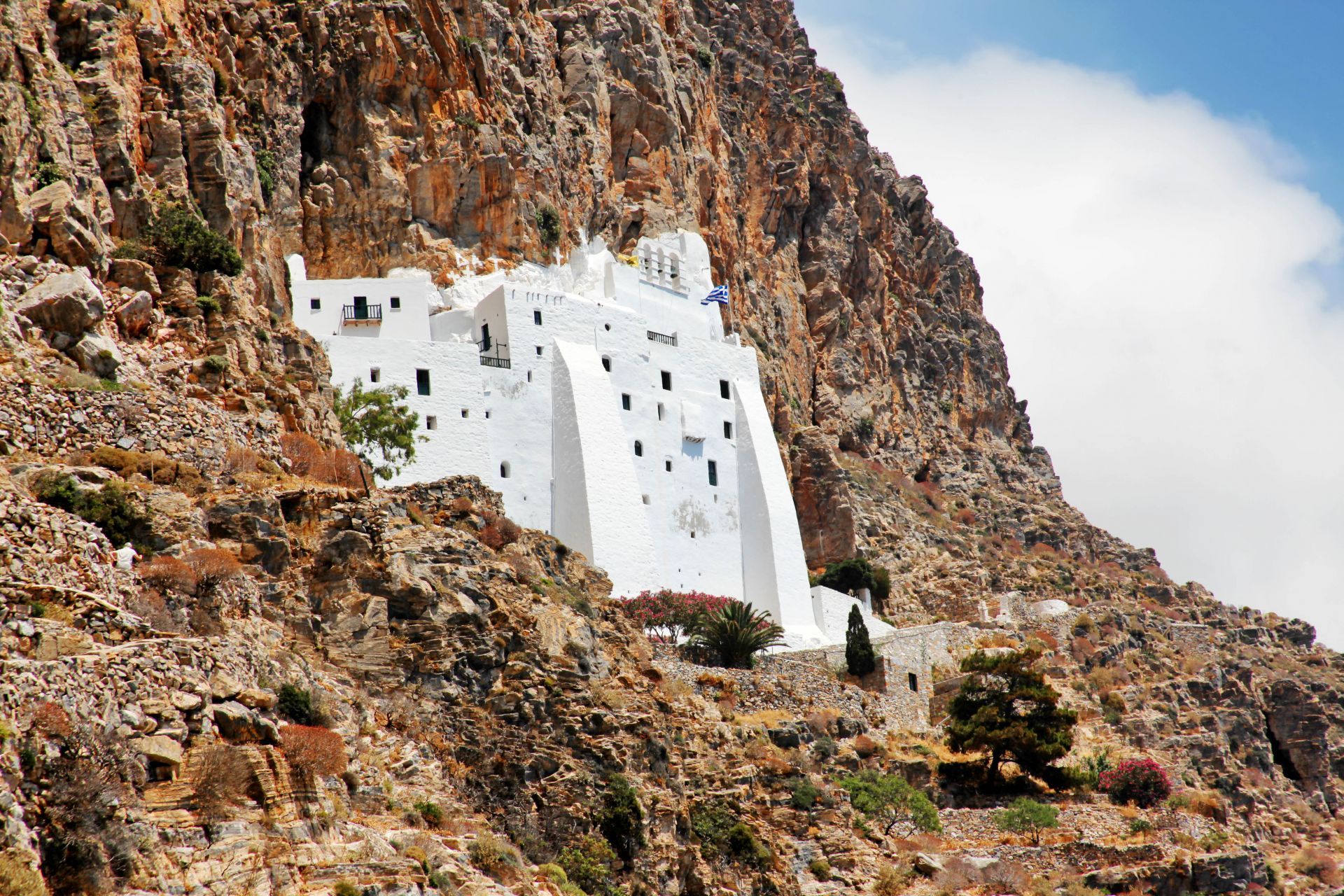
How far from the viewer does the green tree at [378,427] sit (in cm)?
3809

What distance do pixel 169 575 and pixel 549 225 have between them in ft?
108

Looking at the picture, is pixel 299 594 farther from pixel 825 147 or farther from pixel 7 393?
pixel 825 147

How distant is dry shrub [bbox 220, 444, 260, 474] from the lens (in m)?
23.0

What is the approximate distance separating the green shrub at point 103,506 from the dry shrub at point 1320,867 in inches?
1314

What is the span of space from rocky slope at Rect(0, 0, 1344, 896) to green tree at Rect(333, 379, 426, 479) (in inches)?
133

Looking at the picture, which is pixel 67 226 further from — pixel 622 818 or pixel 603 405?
pixel 603 405

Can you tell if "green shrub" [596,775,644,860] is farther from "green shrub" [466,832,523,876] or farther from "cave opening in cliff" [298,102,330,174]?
"cave opening in cliff" [298,102,330,174]

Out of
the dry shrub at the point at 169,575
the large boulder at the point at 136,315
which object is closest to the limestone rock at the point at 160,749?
the dry shrub at the point at 169,575

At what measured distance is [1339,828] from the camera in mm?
45406

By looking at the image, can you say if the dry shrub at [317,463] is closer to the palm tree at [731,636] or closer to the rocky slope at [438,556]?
the rocky slope at [438,556]

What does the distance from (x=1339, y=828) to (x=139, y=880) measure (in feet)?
138

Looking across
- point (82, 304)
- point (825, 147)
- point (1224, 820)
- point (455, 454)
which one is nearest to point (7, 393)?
point (82, 304)

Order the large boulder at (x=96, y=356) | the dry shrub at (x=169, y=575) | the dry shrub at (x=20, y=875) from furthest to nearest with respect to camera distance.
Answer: the large boulder at (x=96, y=356) → the dry shrub at (x=169, y=575) → the dry shrub at (x=20, y=875)

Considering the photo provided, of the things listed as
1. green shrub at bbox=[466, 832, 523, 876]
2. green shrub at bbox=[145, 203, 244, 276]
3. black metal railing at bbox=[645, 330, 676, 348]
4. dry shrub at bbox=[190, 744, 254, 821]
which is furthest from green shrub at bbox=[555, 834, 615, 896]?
black metal railing at bbox=[645, 330, 676, 348]
